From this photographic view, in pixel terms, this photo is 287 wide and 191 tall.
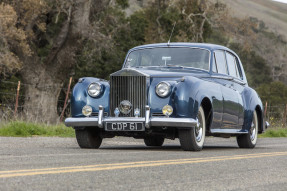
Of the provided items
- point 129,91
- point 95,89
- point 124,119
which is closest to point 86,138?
point 95,89

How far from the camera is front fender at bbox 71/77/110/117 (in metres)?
10.2

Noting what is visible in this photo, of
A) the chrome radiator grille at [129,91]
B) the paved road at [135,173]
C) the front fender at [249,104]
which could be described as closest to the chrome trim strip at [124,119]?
the chrome radiator grille at [129,91]

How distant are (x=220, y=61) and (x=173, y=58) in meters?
1.06

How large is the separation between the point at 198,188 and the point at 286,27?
639ft

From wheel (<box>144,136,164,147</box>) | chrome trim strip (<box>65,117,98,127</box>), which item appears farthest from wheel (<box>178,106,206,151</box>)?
wheel (<box>144,136,164,147</box>)

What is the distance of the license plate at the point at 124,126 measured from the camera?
9677 millimetres

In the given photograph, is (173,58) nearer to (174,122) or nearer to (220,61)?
(220,61)

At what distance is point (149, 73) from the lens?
1017 cm

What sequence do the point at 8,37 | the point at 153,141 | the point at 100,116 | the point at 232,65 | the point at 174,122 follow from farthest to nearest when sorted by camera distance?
the point at 8,37 → the point at 232,65 → the point at 153,141 → the point at 100,116 → the point at 174,122

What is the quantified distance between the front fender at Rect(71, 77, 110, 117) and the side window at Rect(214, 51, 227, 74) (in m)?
2.50

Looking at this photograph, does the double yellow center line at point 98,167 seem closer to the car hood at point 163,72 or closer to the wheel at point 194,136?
the wheel at point 194,136

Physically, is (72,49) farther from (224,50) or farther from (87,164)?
(87,164)

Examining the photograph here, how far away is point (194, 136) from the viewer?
32.0ft

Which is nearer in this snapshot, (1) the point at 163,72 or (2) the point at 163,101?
(2) the point at 163,101
